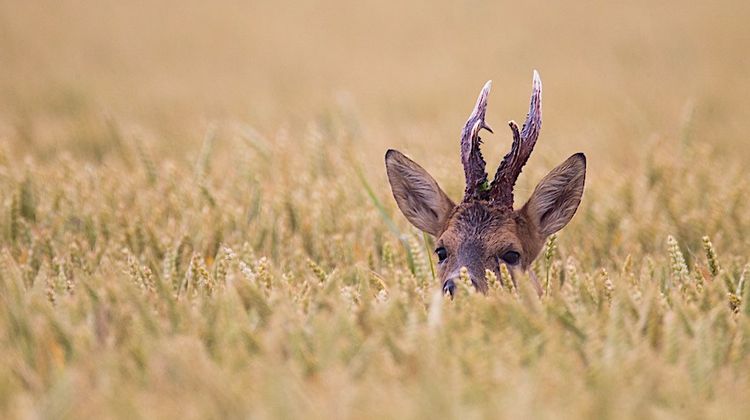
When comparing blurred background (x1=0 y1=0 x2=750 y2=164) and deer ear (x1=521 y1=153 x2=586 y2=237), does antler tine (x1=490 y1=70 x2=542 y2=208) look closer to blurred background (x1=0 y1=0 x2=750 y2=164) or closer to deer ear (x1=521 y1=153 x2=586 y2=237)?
deer ear (x1=521 y1=153 x2=586 y2=237)

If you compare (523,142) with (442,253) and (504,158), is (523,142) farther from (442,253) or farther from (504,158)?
(442,253)

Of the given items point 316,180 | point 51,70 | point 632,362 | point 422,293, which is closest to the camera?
point 632,362

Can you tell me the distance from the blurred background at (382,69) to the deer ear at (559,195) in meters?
2.25

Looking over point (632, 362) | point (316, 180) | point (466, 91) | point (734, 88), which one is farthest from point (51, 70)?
point (632, 362)

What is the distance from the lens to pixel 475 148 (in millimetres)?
4762

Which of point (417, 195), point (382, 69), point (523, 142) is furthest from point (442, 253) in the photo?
point (382, 69)

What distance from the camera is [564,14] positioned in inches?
691

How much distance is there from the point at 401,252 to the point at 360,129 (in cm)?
370

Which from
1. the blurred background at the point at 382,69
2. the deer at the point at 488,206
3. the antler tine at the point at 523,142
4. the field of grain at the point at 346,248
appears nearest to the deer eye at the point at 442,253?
the deer at the point at 488,206

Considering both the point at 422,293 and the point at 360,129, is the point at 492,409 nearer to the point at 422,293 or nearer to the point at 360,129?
the point at 422,293

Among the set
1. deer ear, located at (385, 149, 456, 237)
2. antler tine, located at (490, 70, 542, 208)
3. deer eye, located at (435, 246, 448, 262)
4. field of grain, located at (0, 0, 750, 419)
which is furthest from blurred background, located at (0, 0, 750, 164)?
deer eye, located at (435, 246, 448, 262)

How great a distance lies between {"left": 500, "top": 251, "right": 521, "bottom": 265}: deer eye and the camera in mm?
4828

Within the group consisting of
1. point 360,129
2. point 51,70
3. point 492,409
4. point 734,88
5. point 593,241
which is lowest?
point 492,409

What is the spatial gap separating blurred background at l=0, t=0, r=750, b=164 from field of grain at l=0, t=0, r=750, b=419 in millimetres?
72
